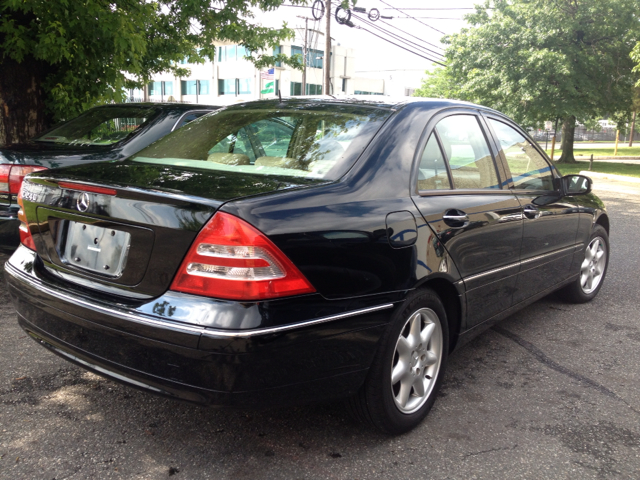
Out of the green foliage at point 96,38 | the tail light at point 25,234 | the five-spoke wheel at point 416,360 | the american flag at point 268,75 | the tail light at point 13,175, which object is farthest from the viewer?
the american flag at point 268,75

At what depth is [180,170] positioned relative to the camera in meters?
2.62

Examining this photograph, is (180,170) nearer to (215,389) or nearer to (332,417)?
(215,389)

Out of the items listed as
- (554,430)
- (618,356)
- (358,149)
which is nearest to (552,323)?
(618,356)

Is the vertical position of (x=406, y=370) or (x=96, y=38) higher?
(x=96, y=38)

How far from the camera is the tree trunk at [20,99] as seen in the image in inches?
295

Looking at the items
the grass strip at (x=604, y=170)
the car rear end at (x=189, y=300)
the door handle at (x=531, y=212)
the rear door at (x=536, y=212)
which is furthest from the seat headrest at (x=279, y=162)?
the grass strip at (x=604, y=170)

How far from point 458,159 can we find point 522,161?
2.84 feet

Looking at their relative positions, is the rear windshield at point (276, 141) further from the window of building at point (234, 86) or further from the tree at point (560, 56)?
the window of building at point (234, 86)

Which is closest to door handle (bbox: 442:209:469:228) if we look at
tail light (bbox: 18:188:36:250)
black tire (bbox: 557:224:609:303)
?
tail light (bbox: 18:188:36:250)

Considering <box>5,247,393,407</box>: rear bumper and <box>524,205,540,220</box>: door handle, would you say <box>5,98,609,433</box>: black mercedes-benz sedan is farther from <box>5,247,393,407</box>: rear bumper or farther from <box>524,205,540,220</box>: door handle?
<box>524,205,540,220</box>: door handle

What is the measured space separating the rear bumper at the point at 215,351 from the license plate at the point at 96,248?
13cm

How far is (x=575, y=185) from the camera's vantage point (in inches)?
164

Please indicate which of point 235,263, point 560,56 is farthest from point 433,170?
point 560,56

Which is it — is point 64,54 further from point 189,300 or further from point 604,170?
point 604,170
